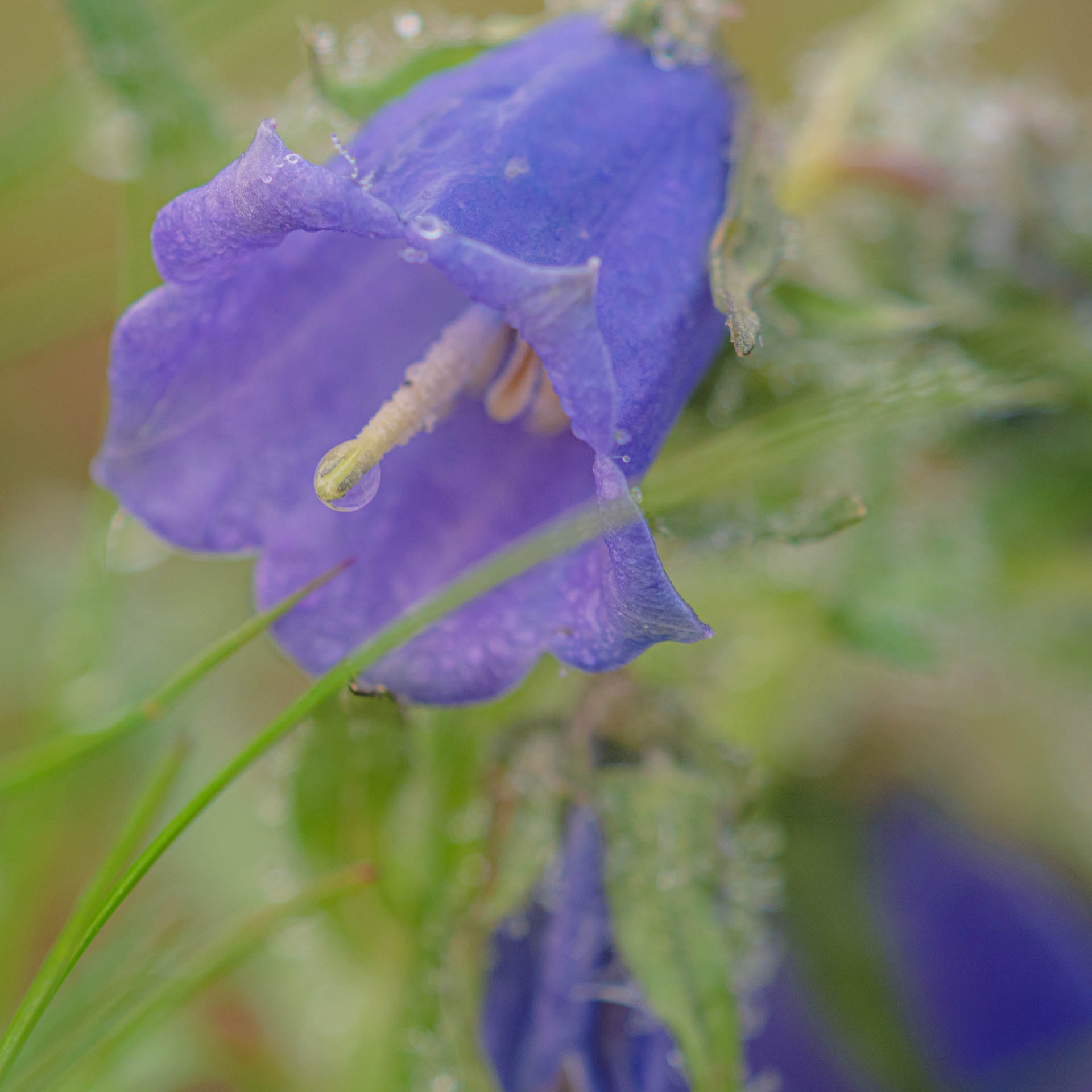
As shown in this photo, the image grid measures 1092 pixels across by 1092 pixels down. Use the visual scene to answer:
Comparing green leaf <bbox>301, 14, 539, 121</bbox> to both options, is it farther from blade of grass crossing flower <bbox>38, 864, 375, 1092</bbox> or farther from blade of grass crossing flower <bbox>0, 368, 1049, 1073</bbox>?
blade of grass crossing flower <bbox>38, 864, 375, 1092</bbox>

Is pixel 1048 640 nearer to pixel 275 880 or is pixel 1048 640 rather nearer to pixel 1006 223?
pixel 1006 223

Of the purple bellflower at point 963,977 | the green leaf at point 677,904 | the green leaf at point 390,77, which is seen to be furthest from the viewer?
the purple bellflower at point 963,977

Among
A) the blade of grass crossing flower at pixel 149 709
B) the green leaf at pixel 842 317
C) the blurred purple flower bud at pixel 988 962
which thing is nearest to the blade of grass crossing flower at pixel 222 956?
the blade of grass crossing flower at pixel 149 709

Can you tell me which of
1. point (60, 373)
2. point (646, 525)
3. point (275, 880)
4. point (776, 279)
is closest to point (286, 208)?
point (646, 525)

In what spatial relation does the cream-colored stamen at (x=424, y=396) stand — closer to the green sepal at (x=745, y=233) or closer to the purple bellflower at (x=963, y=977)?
the green sepal at (x=745, y=233)

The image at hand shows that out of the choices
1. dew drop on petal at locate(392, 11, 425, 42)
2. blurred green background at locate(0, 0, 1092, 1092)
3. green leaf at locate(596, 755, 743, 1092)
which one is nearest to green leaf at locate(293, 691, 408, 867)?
blurred green background at locate(0, 0, 1092, 1092)

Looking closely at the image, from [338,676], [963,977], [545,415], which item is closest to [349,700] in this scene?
[338,676]

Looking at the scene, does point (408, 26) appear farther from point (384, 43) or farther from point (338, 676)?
point (338, 676)
